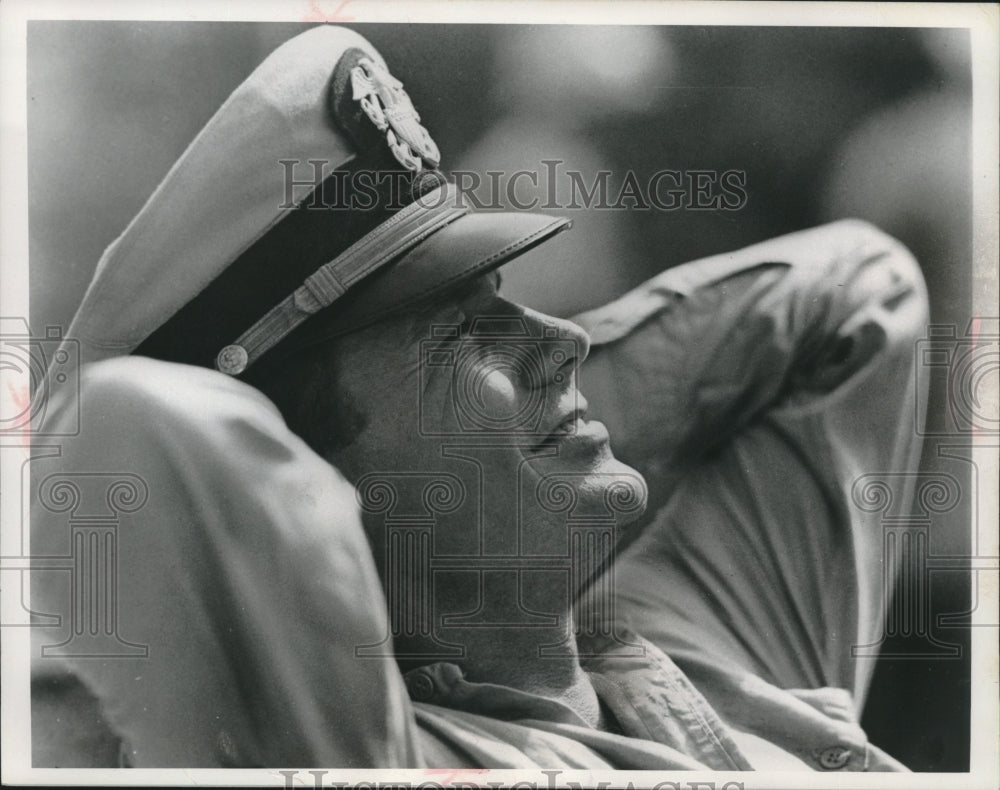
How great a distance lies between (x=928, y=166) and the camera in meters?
2.73

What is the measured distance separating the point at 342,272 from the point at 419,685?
93 centimetres

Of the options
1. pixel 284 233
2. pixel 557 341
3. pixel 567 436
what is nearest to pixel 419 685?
pixel 567 436

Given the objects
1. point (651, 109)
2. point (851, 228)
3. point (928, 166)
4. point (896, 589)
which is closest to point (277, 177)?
point (651, 109)

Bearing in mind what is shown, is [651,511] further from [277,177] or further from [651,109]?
[277,177]

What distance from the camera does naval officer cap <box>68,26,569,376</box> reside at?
2.62 meters

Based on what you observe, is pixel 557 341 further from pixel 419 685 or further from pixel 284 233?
pixel 419 685

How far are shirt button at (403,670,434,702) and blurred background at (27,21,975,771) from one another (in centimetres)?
87

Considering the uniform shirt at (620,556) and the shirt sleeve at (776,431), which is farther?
the shirt sleeve at (776,431)

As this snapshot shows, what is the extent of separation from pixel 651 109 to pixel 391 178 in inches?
24.0

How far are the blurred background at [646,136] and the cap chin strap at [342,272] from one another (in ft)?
0.46

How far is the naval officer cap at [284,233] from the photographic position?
262cm

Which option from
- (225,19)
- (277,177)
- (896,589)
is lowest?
(896,589)

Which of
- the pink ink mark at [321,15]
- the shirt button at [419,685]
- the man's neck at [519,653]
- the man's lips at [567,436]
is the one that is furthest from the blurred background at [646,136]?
the shirt button at [419,685]

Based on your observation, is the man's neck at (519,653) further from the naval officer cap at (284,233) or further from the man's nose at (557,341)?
the naval officer cap at (284,233)
